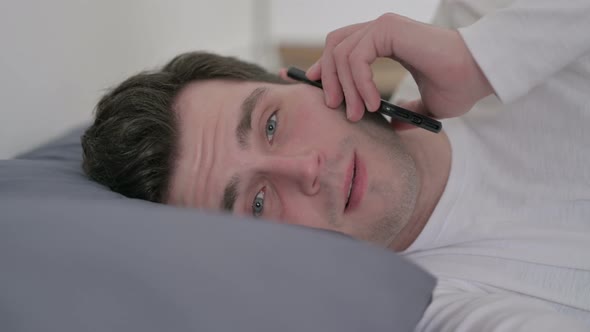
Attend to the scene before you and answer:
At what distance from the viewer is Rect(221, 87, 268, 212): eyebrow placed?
912 mm

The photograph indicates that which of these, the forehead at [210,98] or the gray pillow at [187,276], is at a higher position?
the gray pillow at [187,276]

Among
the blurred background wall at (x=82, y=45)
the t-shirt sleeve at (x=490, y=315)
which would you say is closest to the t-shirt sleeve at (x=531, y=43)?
the t-shirt sleeve at (x=490, y=315)

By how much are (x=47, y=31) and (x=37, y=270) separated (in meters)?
0.89

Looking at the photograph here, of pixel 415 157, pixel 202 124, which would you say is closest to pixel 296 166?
pixel 202 124

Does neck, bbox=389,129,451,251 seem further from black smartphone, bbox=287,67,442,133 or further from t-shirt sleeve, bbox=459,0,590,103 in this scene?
t-shirt sleeve, bbox=459,0,590,103

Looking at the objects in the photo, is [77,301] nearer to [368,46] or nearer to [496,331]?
[496,331]

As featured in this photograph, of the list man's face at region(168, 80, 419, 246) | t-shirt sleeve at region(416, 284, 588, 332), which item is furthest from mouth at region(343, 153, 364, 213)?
t-shirt sleeve at region(416, 284, 588, 332)

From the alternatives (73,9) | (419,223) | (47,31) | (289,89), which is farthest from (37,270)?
(73,9)

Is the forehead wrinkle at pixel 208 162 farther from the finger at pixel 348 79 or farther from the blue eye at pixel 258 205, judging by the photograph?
the finger at pixel 348 79

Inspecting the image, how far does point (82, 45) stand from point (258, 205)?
0.72 meters

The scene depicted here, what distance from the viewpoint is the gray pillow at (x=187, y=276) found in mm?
430

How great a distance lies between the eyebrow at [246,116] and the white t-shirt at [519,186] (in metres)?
0.38

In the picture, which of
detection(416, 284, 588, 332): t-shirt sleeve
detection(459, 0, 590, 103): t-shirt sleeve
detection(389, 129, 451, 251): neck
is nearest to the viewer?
detection(416, 284, 588, 332): t-shirt sleeve

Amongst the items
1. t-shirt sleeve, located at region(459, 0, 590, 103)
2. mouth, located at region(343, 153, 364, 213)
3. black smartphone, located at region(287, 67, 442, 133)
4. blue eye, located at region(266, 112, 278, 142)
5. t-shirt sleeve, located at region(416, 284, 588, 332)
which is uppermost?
t-shirt sleeve, located at region(459, 0, 590, 103)
